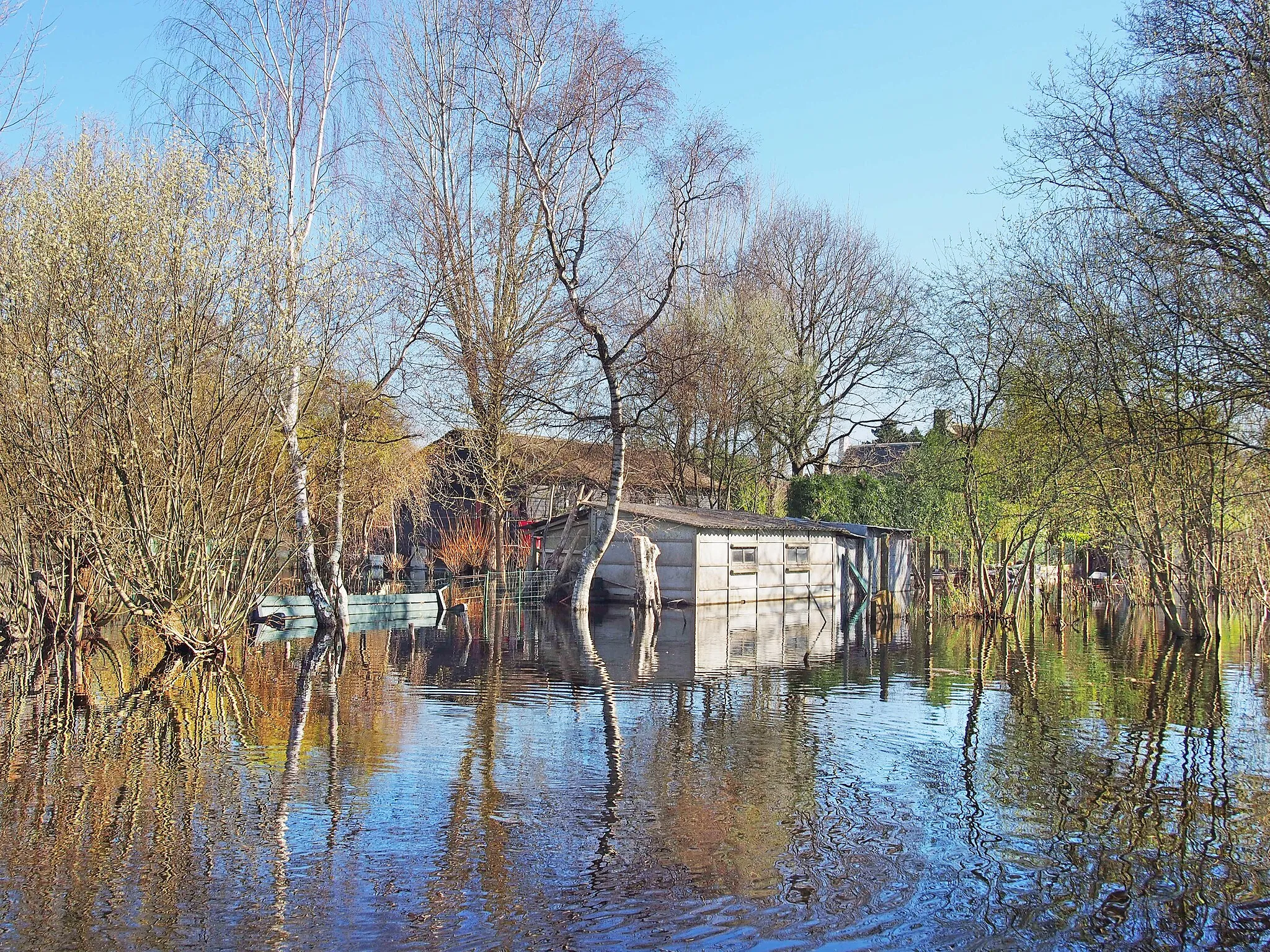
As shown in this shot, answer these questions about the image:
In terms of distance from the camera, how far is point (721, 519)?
3253 cm

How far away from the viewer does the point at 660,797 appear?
850 cm

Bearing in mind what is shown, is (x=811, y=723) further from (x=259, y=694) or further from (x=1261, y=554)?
(x=1261, y=554)

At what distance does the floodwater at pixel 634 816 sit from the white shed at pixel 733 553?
51.9ft

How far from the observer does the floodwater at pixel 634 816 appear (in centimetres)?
587

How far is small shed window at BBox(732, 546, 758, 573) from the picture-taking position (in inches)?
1281

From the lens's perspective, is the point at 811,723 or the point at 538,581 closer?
the point at 811,723

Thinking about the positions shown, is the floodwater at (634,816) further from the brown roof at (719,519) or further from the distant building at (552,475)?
the distant building at (552,475)

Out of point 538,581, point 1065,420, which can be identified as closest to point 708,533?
point 538,581

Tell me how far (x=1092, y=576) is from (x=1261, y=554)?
1878cm

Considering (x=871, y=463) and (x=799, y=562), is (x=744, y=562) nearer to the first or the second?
(x=799, y=562)

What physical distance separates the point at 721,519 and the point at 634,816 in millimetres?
24772

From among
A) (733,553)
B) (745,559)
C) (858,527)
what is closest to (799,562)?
(745,559)

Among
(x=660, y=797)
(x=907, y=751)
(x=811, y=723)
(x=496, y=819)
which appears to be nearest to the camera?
(x=496, y=819)

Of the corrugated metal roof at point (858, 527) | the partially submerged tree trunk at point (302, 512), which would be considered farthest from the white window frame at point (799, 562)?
the partially submerged tree trunk at point (302, 512)
